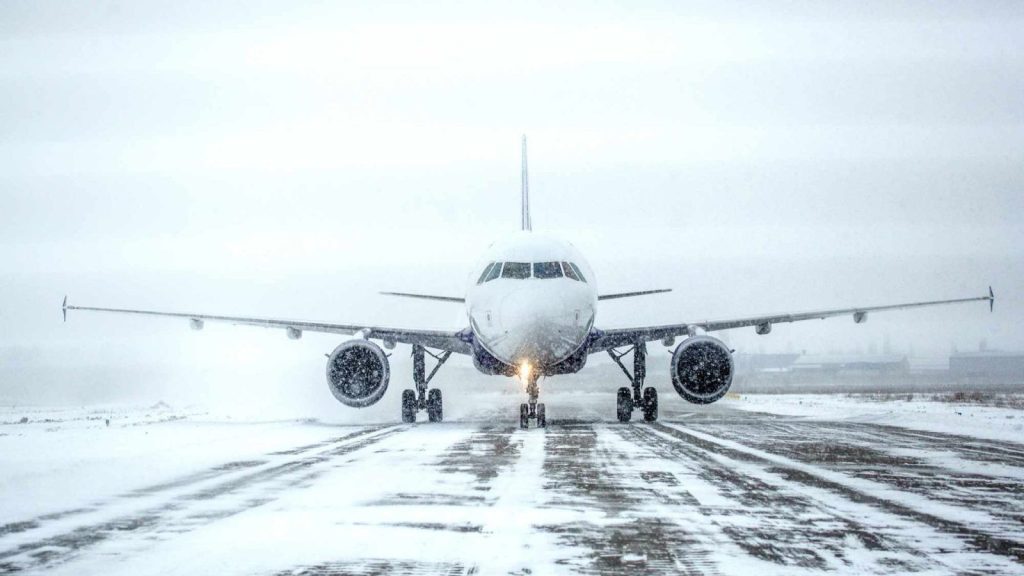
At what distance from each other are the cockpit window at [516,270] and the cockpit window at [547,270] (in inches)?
8.7

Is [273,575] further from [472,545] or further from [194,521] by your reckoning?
[194,521]

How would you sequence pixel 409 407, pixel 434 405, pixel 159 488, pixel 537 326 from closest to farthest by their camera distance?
pixel 159 488 < pixel 537 326 < pixel 409 407 < pixel 434 405

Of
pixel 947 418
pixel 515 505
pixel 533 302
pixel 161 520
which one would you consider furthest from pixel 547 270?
pixel 161 520

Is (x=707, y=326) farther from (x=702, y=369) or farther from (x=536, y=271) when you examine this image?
(x=536, y=271)

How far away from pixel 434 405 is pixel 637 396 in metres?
5.40

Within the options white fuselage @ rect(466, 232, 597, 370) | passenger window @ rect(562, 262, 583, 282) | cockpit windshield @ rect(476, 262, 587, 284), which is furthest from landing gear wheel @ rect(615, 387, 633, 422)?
passenger window @ rect(562, 262, 583, 282)

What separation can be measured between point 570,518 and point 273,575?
10.1 ft

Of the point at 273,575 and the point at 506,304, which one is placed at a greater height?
the point at 506,304

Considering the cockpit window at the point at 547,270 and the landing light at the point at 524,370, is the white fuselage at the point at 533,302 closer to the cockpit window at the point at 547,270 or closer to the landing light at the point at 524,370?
the cockpit window at the point at 547,270

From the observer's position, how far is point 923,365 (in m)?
149

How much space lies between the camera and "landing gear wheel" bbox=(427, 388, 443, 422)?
25.4 m

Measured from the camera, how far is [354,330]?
25312 mm

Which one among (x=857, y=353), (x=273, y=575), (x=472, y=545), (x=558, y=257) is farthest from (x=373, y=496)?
(x=857, y=353)

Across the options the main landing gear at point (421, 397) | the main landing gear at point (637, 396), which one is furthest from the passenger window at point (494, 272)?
the main landing gear at point (637, 396)
